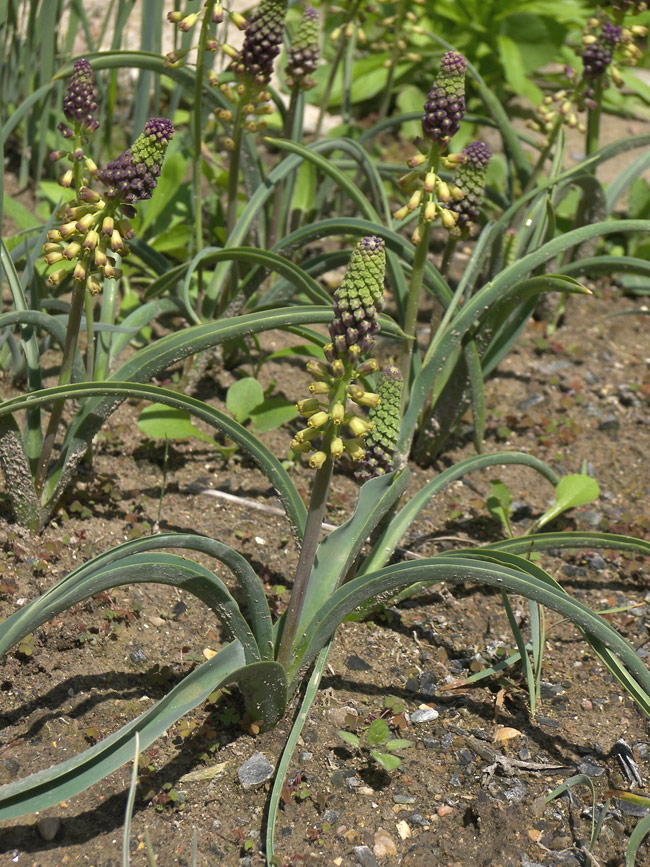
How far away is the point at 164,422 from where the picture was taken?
9.91 feet

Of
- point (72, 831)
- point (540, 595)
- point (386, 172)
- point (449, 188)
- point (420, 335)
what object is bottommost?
point (72, 831)

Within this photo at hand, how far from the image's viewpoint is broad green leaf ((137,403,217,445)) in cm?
300

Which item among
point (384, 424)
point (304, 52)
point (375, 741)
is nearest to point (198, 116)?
point (304, 52)

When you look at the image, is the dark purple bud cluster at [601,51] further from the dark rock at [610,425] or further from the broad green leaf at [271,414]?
the broad green leaf at [271,414]

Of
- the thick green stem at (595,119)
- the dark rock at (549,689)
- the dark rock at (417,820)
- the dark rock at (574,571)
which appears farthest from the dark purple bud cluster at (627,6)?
the dark rock at (417,820)

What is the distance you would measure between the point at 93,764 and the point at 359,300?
1.10m

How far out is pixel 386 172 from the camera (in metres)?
4.29

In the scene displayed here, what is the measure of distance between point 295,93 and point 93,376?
5.04 ft

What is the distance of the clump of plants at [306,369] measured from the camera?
6.42 feet

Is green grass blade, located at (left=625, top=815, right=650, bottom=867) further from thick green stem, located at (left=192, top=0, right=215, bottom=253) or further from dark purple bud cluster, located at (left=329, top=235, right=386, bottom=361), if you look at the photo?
thick green stem, located at (left=192, top=0, right=215, bottom=253)

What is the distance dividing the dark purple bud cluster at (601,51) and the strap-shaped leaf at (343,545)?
2.37 meters

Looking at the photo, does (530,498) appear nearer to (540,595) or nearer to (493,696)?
(493,696)

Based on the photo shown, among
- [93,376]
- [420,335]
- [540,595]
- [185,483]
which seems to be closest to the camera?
[540,595]

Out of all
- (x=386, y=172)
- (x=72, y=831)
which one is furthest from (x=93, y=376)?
(x=386, y=172)
